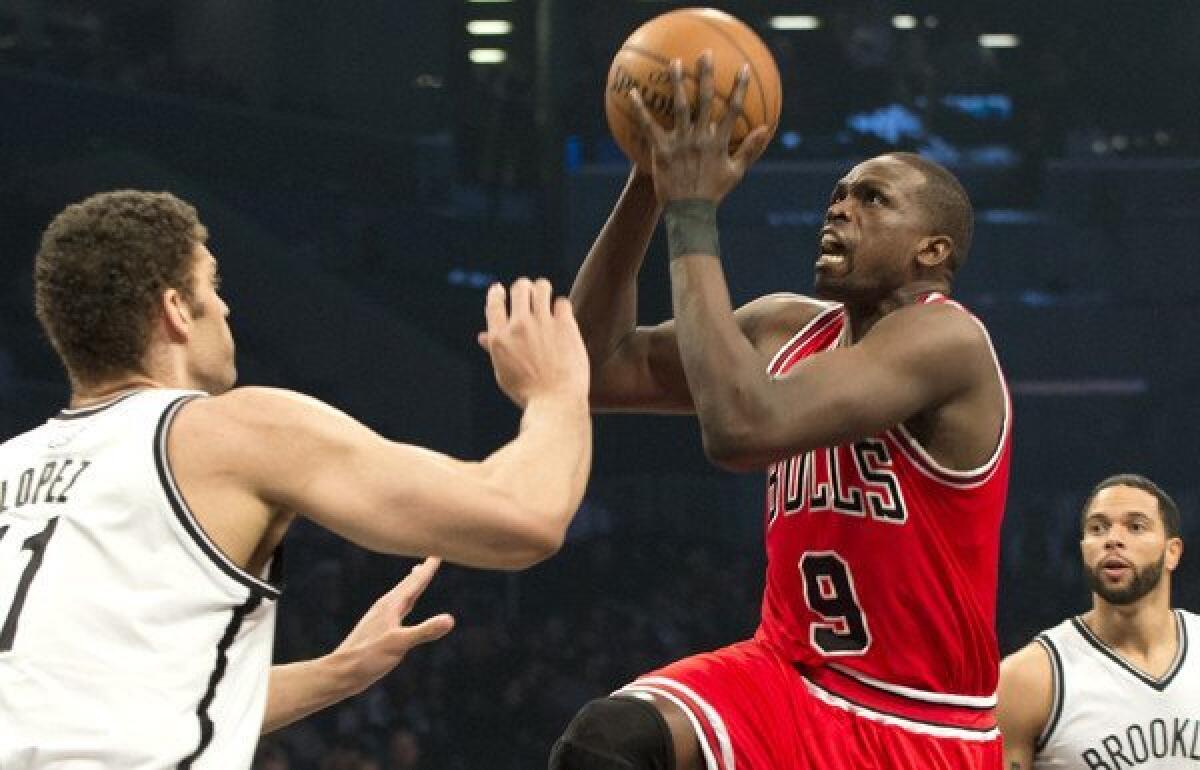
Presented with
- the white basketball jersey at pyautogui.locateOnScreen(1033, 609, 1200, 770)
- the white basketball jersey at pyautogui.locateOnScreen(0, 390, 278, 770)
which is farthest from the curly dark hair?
the white basketball jersey at pyautogui.locateOnScreen(1033, 609, 1200, 770)

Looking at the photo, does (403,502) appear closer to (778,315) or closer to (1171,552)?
(778,315)

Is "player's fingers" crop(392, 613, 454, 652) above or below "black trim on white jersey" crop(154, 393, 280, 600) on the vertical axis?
below

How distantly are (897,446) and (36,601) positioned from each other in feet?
5.80

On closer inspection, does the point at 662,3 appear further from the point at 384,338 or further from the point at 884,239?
the point at 884,239

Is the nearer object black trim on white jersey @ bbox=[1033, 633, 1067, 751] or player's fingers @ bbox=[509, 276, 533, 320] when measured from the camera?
player's fingers @ bbox=[509, 276, 533, 320]

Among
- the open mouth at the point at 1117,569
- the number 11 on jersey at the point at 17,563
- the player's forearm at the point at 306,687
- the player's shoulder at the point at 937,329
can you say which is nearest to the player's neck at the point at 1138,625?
the open mouth at the point at 1117,569

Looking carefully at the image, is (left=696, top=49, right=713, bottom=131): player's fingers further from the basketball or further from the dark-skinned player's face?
the dark-skinned player's face

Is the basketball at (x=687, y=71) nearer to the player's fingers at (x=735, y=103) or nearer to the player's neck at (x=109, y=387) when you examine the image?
the player's fingers at (x=735, y=103)

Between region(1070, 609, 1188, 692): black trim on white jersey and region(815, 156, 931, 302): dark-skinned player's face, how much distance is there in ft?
8.02

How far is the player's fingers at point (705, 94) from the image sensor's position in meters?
3.28

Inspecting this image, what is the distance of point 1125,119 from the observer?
45.7 ft

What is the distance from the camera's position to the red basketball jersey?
3414 mm

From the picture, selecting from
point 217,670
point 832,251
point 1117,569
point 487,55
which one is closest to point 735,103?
point 832,251

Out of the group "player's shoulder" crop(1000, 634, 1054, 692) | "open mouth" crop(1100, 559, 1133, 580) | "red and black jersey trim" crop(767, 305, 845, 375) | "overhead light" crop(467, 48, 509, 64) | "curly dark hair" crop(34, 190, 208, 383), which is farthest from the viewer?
"overhead light" crop(467, 48, 509, 64)
